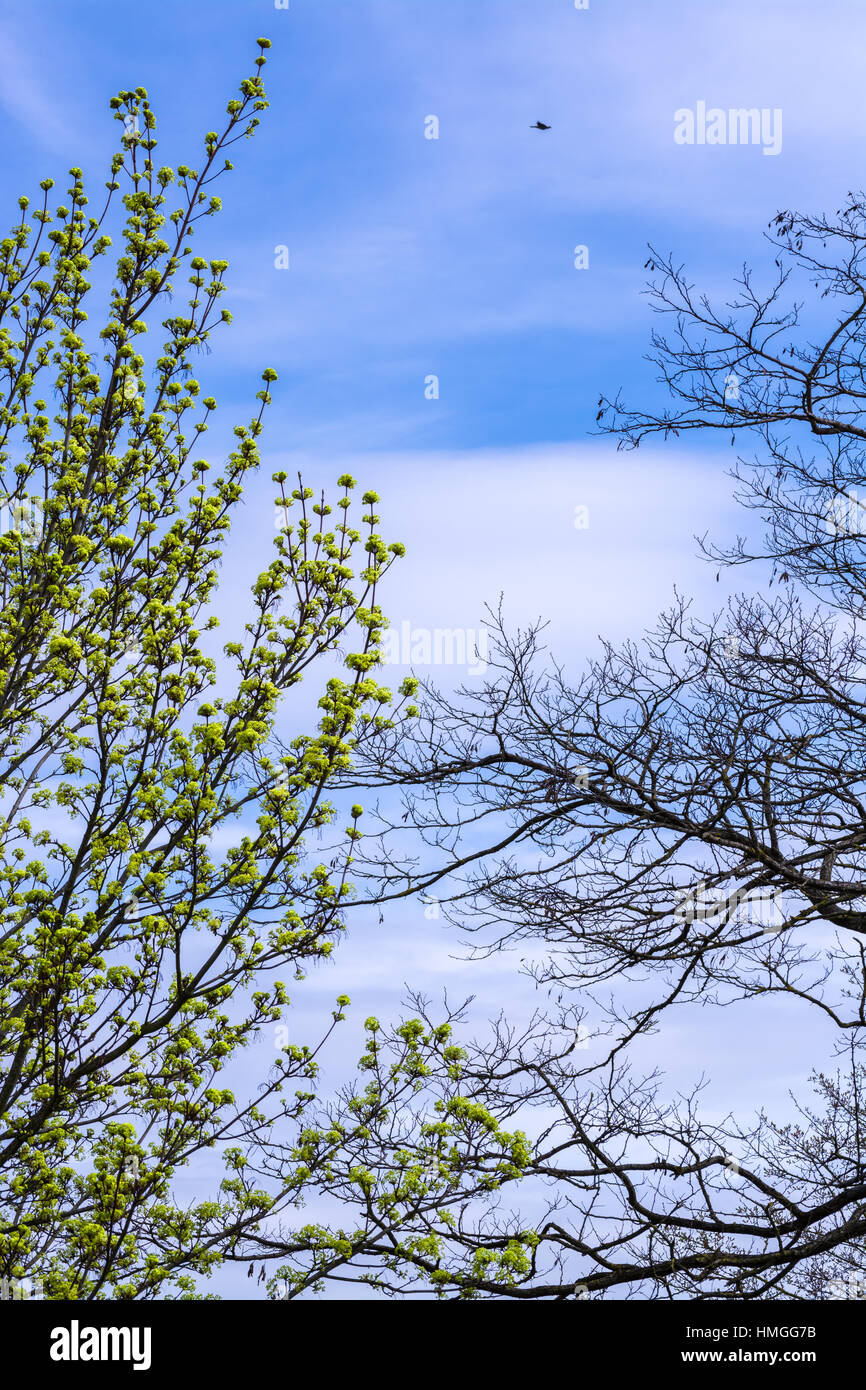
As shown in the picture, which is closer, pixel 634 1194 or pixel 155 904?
pixel 155 904

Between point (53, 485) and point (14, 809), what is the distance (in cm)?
213

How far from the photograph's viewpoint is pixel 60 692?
6.99 metres
